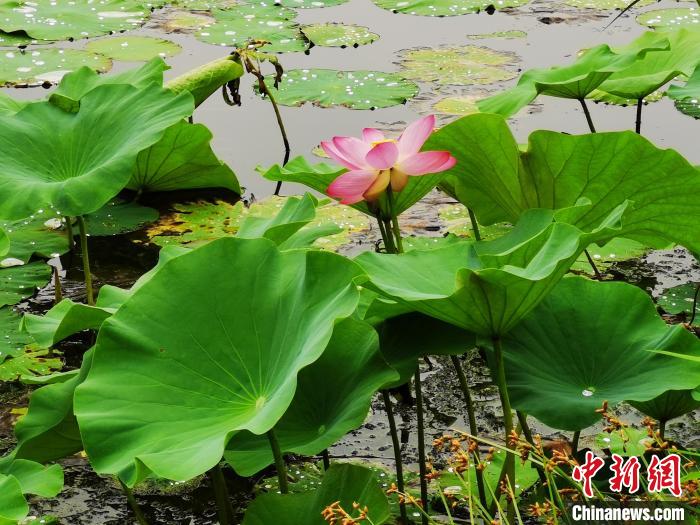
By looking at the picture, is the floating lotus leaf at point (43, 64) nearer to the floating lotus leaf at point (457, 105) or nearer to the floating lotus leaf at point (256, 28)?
the floating lotus leaf at point (256, 28)

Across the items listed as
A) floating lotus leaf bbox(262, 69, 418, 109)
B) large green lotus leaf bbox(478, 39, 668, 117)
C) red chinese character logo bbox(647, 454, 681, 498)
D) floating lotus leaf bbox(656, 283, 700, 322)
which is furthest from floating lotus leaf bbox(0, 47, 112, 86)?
red chinese character logo bbox(647, 454, 681, 498)

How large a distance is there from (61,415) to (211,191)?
1.59m

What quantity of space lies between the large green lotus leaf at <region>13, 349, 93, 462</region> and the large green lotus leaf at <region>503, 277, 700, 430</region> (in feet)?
2.16

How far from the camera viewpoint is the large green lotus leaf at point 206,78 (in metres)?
2.92

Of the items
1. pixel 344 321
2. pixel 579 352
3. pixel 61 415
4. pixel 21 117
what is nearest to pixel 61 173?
pixel 21 117

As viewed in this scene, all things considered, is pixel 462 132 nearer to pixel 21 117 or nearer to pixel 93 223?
pixel 21 117

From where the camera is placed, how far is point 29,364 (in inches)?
88.4

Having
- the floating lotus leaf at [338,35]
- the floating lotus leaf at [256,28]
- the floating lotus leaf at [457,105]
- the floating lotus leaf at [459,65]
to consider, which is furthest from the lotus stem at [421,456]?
the floating lotus leaf at [338,35]

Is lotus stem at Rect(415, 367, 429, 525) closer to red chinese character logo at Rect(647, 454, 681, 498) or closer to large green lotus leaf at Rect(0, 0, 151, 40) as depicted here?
red chinese character logo at Rect(647, 454, 681, 498)

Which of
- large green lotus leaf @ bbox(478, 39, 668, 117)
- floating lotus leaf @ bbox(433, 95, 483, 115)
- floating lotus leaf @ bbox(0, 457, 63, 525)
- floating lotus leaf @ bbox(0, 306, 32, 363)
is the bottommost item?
floating lotus leaf @ bbox(0, 306, 32, 363)

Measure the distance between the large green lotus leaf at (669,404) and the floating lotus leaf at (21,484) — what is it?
0.88 m

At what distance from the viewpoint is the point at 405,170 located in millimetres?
1624

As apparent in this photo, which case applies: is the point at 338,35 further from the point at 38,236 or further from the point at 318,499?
the point at 318,499

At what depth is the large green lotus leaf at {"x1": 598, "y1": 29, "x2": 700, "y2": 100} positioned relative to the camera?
238cm
